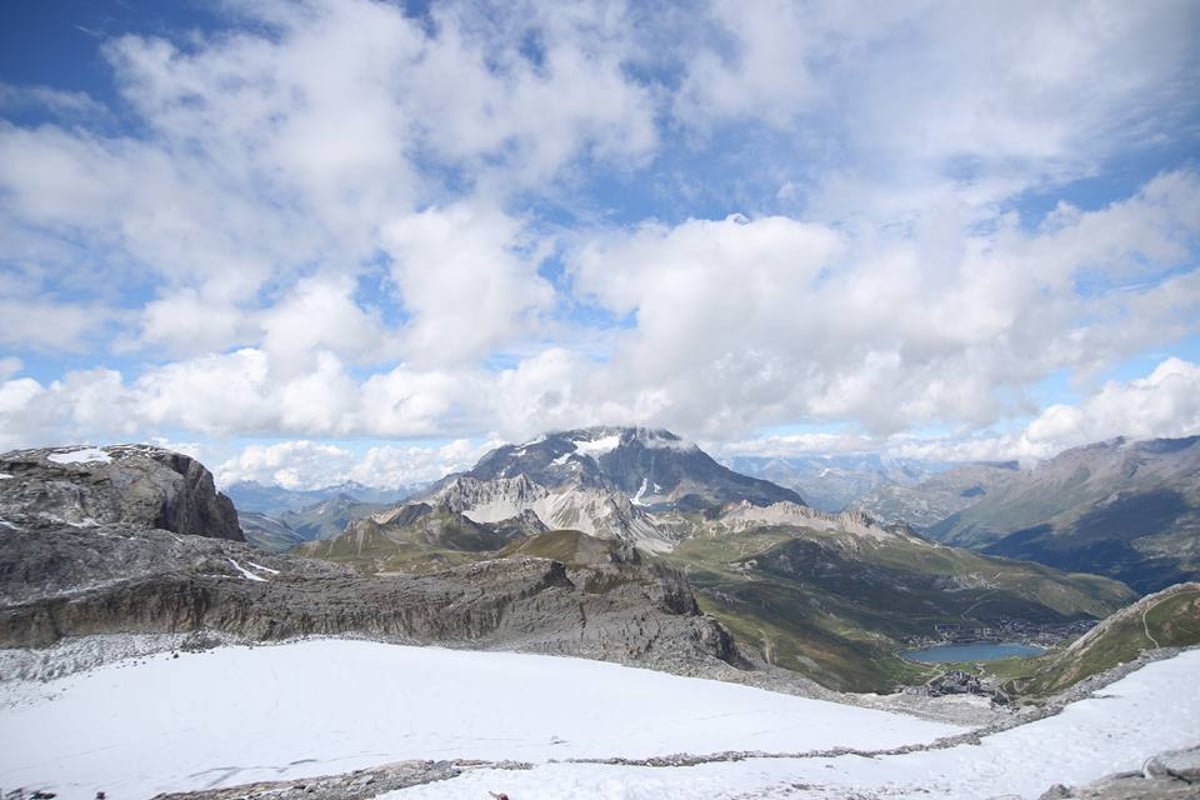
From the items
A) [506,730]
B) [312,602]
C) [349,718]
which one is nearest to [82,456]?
[312,602]

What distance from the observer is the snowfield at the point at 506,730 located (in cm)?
2109

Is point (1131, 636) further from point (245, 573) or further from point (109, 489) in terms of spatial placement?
point (109, 489)

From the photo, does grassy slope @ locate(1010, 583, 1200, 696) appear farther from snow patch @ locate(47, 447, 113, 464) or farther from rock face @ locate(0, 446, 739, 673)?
snow patch @ locate(47, 447, 113, 464)

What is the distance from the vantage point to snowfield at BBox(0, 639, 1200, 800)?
21.1 meters

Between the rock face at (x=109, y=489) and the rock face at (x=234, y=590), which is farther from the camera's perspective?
the rock face at (x=109, y=489)

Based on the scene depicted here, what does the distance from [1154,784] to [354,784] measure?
69.0 feet

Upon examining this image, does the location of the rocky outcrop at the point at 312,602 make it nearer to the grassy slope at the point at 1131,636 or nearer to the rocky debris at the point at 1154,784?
the rocky debris at the point at 1154,784

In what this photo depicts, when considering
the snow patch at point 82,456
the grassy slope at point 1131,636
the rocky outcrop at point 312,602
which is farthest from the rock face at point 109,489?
the grassy slope at point 1131,636

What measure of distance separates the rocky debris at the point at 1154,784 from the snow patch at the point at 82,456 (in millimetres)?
82935

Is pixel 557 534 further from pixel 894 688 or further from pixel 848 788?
pixel 894 688

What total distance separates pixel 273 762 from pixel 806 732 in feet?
71.7

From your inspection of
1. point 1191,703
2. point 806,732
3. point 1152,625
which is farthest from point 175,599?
point 1152,625

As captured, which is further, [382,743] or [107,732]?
[107,732]

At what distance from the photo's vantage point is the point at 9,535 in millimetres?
50219
